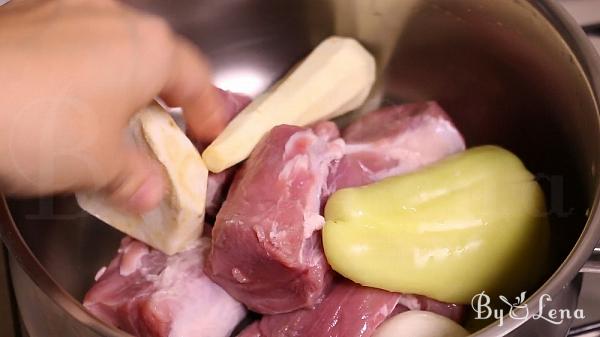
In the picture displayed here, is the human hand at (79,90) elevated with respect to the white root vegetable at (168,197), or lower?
elevated

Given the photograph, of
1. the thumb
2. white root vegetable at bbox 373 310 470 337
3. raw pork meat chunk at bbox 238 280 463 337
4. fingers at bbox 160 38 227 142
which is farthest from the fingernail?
white root vegetable at bbox 373 310 470 337

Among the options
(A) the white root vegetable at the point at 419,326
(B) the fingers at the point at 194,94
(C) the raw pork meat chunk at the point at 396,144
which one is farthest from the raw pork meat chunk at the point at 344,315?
(B) the fingers at the point at 194,94

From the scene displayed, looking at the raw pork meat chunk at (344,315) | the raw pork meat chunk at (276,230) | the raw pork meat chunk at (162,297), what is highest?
the raw pork meat chunk at (276,230)

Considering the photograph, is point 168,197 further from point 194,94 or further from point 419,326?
point 419,326

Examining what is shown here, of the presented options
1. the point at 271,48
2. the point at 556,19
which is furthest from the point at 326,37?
Result: the point at 556,19

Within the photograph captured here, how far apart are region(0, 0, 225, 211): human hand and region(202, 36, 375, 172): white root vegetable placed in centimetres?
14

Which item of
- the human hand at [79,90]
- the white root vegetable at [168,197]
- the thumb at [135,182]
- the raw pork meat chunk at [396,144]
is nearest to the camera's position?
the human hand at [79,90]

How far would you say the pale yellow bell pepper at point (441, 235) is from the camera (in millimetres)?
896

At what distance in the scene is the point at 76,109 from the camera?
28.1 inches

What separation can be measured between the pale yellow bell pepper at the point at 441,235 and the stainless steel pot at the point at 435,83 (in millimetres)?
67

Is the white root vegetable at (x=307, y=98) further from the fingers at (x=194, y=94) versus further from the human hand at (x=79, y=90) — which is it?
the human hand at (x=79, y=90)

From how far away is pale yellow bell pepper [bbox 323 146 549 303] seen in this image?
0.90 m

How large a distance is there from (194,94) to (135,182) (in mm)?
156

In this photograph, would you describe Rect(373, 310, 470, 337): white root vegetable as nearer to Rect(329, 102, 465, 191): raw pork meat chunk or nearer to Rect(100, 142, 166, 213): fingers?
Rect(329, 102, 465, 191): raw pork meat chunk
